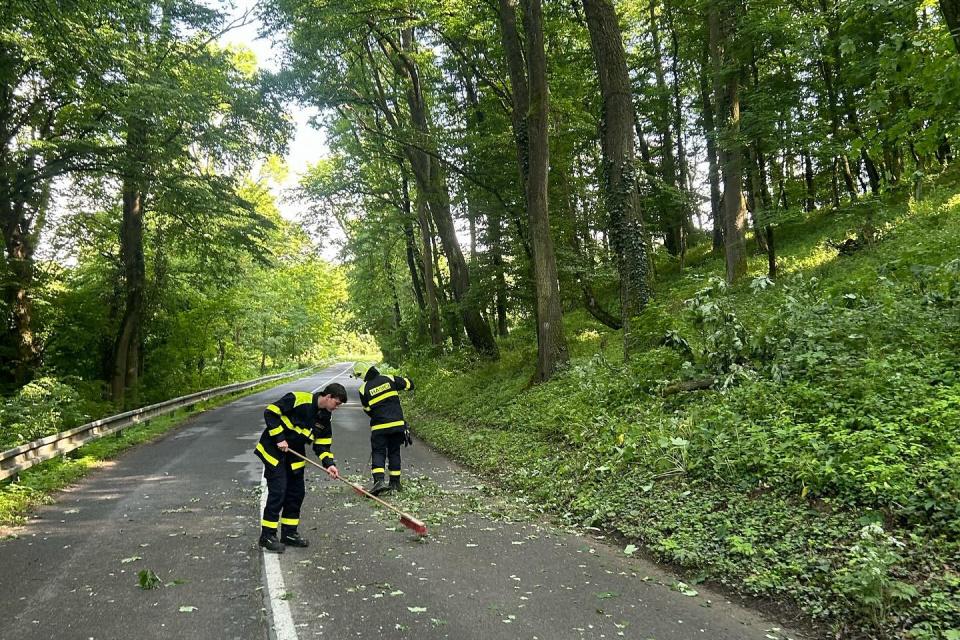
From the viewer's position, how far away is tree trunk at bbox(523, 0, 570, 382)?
39.9 feet

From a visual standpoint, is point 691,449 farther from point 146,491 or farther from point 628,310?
point 146,491

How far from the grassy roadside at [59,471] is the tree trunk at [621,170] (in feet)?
32.0

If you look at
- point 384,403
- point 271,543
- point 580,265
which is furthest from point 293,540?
point 580,265

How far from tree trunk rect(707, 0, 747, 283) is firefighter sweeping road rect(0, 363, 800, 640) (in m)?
12.4

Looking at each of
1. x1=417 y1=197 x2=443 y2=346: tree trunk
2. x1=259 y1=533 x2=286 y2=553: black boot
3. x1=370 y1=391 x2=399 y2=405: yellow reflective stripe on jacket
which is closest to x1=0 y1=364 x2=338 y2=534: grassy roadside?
x1=259 y1=533 x2=286 y2=553: black boot

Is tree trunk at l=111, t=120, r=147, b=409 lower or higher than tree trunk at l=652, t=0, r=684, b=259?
lower

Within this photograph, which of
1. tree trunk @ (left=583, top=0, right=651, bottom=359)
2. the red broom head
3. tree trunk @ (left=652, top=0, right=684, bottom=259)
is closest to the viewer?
the red broom head

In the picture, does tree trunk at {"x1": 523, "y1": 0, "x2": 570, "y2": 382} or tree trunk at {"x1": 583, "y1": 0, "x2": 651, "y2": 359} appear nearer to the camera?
tree trunk at {"x1": 583, "y1": 0, "x2": 651, "y2": 359}

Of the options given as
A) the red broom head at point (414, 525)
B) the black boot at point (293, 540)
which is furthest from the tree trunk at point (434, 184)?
the black boot at point (293, 540)

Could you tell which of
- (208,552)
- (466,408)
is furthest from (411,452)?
(208,552)

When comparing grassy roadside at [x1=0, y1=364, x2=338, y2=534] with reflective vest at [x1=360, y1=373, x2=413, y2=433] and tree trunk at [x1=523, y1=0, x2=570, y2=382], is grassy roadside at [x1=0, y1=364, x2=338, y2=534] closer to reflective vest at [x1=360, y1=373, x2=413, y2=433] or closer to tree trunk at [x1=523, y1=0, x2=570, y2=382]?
reflective vest at [x1=360, y1=373, x2=413, y2=433]

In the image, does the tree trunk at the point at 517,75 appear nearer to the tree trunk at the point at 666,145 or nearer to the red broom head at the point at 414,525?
the red broom head at the point at 414,525

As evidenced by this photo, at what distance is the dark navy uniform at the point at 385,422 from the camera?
8.01 meters

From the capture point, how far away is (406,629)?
12.7ft
